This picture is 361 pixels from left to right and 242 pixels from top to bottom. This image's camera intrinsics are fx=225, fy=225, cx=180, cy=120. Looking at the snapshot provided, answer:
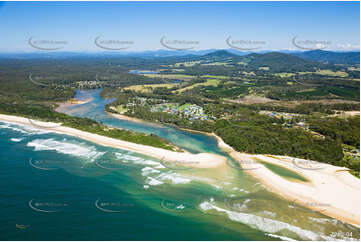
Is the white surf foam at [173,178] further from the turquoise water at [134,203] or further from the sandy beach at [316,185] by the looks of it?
the sandy beach at [316,185]

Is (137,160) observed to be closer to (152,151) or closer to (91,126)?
(152,151)

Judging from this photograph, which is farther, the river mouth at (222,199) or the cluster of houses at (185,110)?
the cluster of houses at (185,110)

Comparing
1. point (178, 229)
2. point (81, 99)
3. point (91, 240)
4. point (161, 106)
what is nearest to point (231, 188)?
point (178, 229)

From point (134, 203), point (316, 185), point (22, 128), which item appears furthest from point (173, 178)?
point (22, 128)

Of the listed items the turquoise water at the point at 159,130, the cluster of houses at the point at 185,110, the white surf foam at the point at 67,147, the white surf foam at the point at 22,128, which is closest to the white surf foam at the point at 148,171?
the white surf foam at the point at 67,147

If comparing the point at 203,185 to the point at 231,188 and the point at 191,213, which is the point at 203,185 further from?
the point at 191,213

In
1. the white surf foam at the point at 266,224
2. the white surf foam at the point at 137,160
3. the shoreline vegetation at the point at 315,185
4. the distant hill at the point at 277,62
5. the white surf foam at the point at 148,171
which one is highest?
the distant hill at the point at 277,62

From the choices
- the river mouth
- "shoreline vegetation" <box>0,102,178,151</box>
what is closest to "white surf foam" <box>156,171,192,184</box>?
the river mouth
